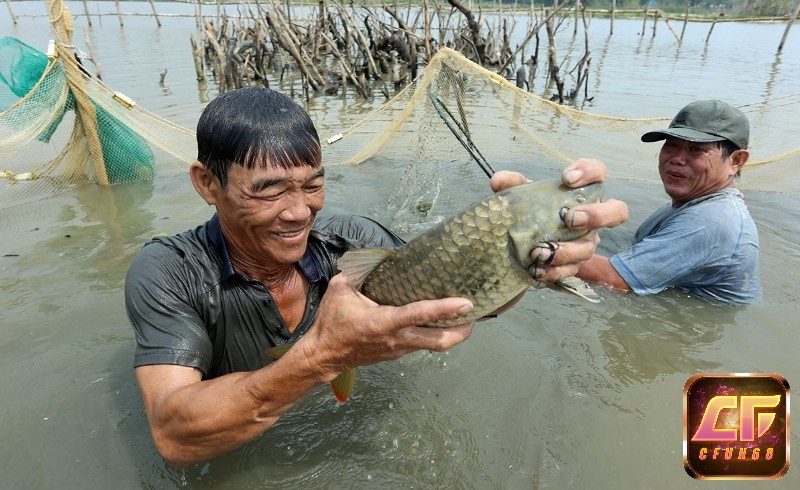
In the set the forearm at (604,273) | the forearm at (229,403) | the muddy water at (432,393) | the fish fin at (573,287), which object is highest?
the fish fin at (573,287)

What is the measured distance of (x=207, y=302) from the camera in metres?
2.10

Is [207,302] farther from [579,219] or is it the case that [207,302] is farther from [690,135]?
[690,135]

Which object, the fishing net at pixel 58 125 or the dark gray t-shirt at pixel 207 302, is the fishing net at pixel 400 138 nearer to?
the fishing net at pixel 58 125

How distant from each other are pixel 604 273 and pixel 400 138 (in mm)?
3651

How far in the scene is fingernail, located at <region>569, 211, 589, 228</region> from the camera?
1.48 metres

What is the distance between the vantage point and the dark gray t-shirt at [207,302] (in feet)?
6.21

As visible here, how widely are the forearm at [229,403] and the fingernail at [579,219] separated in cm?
100

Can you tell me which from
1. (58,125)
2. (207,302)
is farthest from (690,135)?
(58,125)

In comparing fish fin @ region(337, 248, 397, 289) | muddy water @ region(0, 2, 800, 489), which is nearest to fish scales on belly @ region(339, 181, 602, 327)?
fish fin @ region(337, 248, 397, 289)

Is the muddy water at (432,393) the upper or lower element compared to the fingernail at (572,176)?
lower

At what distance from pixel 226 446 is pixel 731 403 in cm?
233

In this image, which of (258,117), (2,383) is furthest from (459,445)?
(2,383)

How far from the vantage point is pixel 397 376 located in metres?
2.97

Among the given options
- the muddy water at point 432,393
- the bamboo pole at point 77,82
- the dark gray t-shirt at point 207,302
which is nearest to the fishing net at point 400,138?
the bamboo pole at point 77,82
